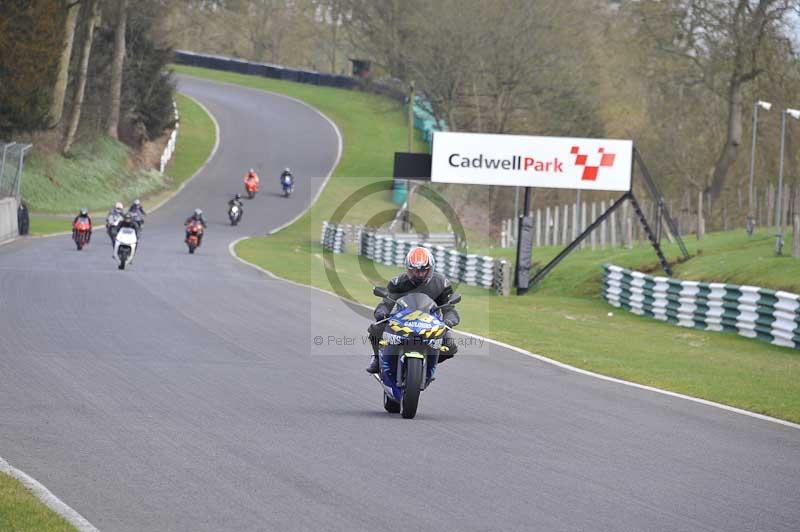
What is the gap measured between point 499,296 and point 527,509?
81.2 ft

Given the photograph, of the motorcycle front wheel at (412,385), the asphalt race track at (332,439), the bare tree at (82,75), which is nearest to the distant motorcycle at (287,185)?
the bare tree at (82,75)

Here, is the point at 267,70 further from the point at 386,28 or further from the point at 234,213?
the point at 234,213

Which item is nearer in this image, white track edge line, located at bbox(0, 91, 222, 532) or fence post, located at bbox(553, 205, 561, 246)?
white track edge line, located at bbox(0, 91, 222, 532)

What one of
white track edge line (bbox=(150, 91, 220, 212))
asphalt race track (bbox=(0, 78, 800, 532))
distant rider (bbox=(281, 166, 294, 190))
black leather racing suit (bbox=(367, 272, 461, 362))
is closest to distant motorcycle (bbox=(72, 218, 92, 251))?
asphalt race track (bbox=(0, 78, 800, 532))

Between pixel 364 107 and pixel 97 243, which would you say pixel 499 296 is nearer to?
pixel 97 243

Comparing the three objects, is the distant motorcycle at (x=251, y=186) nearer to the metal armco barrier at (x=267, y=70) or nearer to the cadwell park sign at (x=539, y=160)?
the metal armco barrier at (x=267, y=70)

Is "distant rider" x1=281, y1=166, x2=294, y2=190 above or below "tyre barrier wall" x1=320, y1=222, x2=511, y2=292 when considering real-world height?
above

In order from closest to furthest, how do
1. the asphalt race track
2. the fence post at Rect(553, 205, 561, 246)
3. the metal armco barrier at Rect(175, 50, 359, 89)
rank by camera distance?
1. the asphalt race track
2. the fence post at Rect(553, 205, 561, 246)
3. the metal armco barrier at Rect(175, 50, 359, 89)

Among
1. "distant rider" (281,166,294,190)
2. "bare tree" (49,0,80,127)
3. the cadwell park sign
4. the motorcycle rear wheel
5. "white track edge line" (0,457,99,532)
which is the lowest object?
the motorcycle rear wheel

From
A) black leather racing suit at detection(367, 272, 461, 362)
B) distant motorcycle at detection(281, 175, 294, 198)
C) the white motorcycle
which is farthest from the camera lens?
distant motorcycle at detection(281, 175, 294, 198)

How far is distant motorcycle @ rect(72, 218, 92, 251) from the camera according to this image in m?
36.4

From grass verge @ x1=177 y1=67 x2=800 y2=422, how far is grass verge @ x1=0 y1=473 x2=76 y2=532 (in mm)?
8093

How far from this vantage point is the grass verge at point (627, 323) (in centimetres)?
1595

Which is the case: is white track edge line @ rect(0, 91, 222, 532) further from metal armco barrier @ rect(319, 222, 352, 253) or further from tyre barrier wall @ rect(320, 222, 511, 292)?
metal armco barrier @ rect(319, 222, 352, 253)
